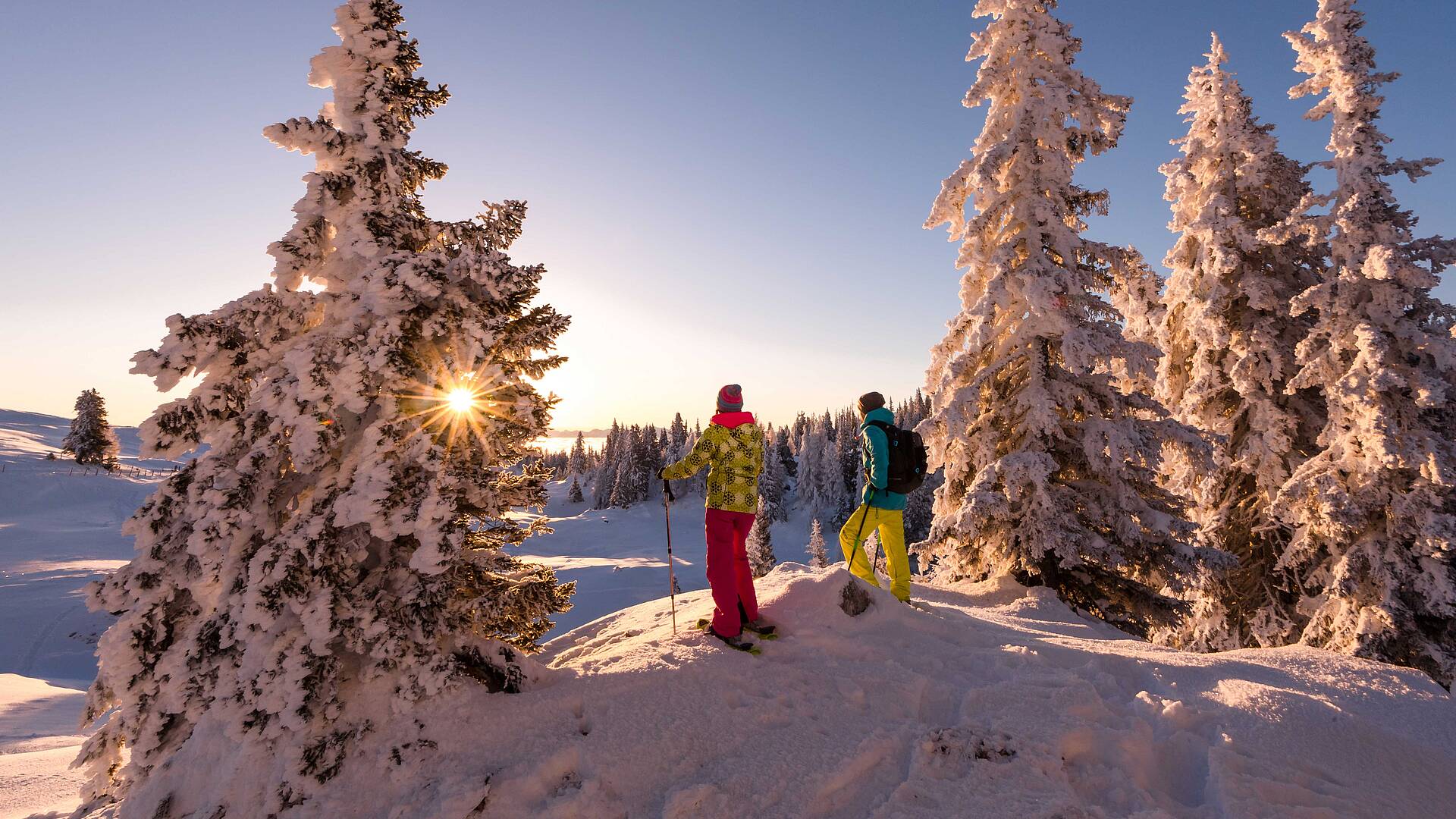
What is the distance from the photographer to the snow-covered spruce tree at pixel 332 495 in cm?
403

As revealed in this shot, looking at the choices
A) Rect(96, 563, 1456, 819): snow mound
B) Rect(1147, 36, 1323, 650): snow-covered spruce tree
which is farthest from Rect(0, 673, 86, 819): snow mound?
Rect(1147, 36, 1323, 650): snow-covered spruce tree

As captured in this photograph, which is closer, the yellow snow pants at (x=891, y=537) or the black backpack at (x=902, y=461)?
the black backpack at (x=902, y=461)

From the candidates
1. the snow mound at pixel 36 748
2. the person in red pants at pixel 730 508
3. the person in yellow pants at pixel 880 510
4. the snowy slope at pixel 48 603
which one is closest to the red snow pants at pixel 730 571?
the person in red pants at pixel 730 508

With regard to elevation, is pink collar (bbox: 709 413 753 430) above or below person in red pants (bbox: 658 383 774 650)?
above

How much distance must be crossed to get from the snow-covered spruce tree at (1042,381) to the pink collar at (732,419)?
5296 millimetres

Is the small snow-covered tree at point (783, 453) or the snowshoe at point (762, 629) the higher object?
the small snow-covered tree at point (783, 453)

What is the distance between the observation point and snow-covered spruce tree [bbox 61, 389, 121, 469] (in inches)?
1907

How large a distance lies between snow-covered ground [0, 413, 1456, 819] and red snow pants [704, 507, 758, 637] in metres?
0.36

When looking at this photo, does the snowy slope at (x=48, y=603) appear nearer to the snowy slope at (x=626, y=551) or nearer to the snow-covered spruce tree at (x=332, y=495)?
the snow-covered spruce tree at (x=332, y=495)

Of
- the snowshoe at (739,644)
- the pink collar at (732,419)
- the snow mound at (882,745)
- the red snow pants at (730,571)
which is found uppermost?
the pink collar at (732,419)

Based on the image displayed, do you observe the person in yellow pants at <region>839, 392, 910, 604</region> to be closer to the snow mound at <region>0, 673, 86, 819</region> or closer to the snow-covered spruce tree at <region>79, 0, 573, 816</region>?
the snow-covered spruce tree at <region>79, 0, 573, 816</region>

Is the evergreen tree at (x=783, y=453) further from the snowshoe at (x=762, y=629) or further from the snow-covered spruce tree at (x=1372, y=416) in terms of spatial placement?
the snowshoe at (x=762, y=629)

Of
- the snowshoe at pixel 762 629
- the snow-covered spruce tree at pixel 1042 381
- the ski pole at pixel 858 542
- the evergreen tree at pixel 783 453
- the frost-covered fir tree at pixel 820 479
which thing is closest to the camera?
the snowshoe at pixel 762 629

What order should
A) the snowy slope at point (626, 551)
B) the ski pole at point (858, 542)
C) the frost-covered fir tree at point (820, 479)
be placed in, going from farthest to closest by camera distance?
the frost-covered fir tree at point (820, 479) → the snowy slope at point (626, 551) → the ski pole at point (858, 542)
